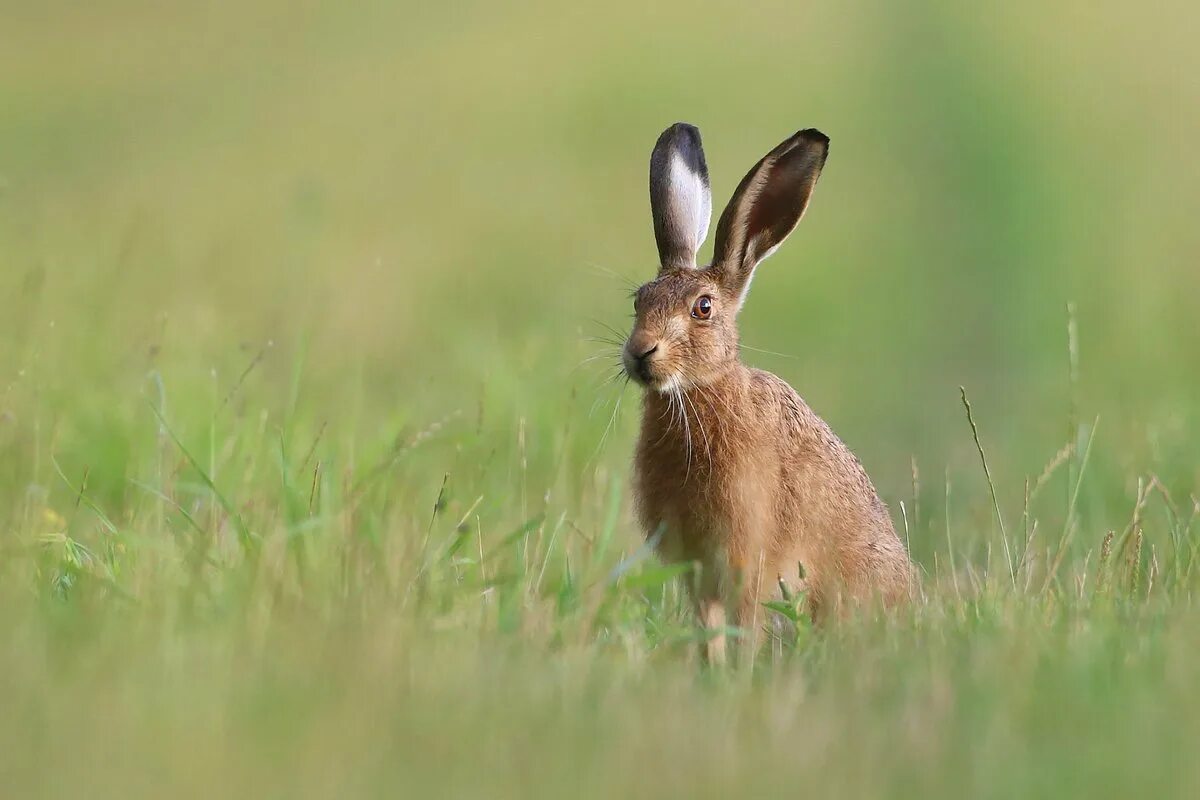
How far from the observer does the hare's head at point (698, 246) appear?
595cm

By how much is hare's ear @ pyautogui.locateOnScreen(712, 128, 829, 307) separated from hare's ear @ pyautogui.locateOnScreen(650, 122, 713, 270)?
0.17 m

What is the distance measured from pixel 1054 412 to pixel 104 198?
747 centimetres

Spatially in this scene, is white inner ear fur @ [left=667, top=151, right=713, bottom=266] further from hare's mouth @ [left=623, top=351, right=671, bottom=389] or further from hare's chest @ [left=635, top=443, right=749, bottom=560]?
hare's chest @ [left=635, top=443, right=749, bottom=560]

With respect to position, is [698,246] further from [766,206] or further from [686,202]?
[766,206]

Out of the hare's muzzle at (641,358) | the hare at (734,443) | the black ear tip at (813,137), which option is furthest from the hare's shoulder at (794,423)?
the black ear tip at (813,137)

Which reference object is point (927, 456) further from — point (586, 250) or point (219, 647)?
point (219, 647)

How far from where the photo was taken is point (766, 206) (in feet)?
21.0

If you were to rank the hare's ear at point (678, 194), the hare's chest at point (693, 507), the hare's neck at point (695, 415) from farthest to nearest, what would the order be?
the hare's ear at point (678, 194)
the hare's neck at point (695, 415)
the hare's chest at point (693, 507)

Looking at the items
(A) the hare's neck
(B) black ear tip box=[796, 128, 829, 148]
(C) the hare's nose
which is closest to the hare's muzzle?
(C) the hare's nose

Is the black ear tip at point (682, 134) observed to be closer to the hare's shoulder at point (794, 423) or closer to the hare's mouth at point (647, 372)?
the hare's shoulder at point (794, 423)

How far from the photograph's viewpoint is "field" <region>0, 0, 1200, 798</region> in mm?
3492

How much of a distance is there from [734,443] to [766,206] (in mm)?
1021

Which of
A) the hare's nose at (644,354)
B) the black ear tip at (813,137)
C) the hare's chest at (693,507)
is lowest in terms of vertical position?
the hare's chest at (693,507)

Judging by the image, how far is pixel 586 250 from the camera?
12664mm
